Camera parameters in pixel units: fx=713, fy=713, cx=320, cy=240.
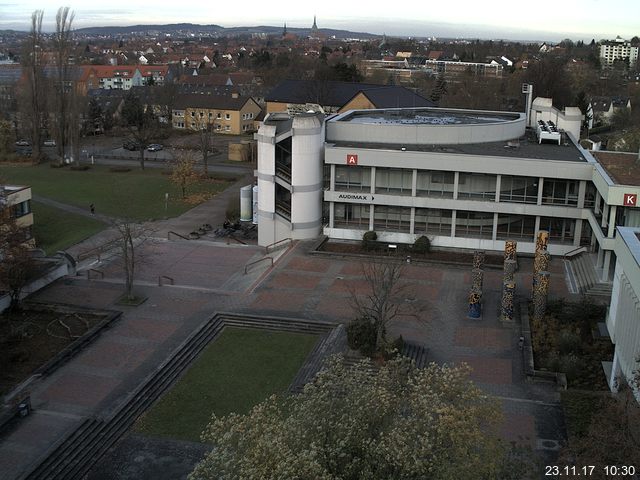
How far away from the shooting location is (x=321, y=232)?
44031mm

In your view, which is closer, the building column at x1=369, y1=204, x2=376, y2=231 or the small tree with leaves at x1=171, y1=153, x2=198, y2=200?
the building column at x1=369, y1=204, x2=376, y2=231

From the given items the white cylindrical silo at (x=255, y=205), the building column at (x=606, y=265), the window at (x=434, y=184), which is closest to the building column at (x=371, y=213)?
the window at (x=434, y=184)

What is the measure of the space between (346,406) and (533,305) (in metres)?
20.2

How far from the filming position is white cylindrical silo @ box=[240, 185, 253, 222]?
48094mm

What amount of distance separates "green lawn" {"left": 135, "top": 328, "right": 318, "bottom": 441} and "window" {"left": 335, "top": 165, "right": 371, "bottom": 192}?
14870 millimetres

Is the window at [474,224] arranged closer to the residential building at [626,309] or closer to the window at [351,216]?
the window at [351,216]

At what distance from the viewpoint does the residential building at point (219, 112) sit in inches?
3669

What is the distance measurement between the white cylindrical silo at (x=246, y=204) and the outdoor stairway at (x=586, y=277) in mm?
20815

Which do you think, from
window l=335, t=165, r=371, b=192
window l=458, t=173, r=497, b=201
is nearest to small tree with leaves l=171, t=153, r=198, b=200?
window l=335, t=165, r=371, b=192

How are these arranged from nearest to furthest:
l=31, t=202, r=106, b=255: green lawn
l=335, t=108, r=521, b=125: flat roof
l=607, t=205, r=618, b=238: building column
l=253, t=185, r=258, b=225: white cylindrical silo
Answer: l=607, t=205, r=618, b=238: building column, l=31, t=202, r=106, b=255: green lawn, l=253, t=185, r=258, b=225: white cylindrical silo, l=335, t=108, r=521, b=125: flat roof

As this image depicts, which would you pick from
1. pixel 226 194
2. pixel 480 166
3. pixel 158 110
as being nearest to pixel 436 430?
pixel 480 166

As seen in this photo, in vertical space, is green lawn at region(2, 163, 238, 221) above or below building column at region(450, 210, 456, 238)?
below

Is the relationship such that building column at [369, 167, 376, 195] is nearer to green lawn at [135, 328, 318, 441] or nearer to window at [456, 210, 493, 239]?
window at [456, 210, 493, 239]

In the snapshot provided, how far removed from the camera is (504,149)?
144 ft
